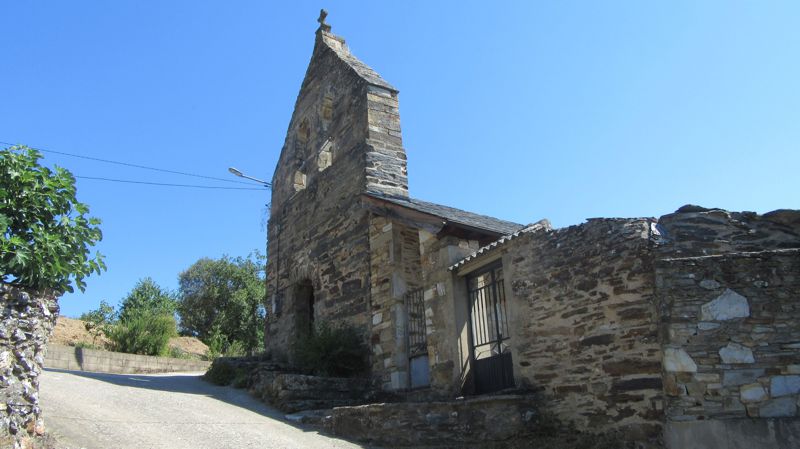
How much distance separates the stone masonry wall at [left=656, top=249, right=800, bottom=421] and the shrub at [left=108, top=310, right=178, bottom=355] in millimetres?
12586

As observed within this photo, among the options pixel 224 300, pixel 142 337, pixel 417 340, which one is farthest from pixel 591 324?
pixel 224 300

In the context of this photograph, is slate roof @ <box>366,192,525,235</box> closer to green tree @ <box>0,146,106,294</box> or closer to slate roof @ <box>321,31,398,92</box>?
slate roof @ <box>321,31,398,92</box>

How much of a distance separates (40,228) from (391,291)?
557cm

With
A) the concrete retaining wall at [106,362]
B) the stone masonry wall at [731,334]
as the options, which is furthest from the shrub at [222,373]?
the stone masonry wall at [731,334]

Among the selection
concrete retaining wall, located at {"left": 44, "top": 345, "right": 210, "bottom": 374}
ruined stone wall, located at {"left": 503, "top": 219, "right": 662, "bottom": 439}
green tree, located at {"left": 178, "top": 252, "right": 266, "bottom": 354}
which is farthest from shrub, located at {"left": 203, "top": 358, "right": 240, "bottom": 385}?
green tree, located at {"left": 178, "top": 252, "right": 266, "bottom": 354}

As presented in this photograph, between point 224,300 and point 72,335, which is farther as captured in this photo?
point 224,300

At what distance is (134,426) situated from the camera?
636 cm

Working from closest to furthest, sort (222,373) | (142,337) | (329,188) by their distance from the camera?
1. (222,373)
2. (329,188)
3. (142,337)

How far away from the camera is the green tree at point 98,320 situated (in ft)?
55.0

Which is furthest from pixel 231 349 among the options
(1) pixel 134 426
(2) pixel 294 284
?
(1) pixel 134 426

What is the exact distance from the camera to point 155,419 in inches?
269

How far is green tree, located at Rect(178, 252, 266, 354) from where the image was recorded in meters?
25.4

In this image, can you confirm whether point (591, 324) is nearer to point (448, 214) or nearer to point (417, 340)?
point (448, 214)

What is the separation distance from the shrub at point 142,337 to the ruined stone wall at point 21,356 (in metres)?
10.4
